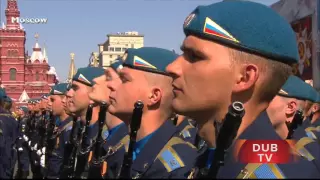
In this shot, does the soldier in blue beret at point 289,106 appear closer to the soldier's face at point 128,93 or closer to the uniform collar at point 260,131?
the soldier's face at point 128,93

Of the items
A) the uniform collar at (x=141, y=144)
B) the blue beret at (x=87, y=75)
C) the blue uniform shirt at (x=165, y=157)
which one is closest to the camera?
the blue uniform shirt at (x=165, y=157)

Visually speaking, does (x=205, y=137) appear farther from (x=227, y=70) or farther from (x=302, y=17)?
(x=302, y=17)

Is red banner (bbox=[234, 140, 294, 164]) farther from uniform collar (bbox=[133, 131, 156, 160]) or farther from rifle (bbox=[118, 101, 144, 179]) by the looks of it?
uniform collar (bbox=[133, 131, 156, 160])

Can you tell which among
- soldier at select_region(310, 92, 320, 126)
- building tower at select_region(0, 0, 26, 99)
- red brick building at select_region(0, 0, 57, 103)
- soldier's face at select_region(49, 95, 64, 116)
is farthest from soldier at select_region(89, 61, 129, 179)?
building tower at select_region(0, 0, 26, 99)

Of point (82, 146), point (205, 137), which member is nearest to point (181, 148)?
point (205, 137)

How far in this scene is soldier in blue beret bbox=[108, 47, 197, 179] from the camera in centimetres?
301

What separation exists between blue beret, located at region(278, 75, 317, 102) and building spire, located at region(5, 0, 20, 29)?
71.0m

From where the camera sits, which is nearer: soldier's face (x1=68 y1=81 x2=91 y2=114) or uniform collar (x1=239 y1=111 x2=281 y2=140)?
uniform collar (x1=239 y1=111 x2=281 y2=140)

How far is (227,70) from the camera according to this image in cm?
203

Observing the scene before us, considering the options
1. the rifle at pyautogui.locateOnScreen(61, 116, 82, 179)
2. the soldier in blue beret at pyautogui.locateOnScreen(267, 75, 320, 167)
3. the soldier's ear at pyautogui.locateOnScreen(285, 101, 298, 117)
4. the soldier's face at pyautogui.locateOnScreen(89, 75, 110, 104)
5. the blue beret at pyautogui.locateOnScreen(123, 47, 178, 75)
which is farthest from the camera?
the soldier's face at pyautogui.locateOnScreen(89, 75, 110, 104)

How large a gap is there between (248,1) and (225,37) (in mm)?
239

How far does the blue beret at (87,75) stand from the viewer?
7.43 m

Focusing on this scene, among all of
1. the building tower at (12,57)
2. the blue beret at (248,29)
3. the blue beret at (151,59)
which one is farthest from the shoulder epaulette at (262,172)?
the building tower at (12,57)

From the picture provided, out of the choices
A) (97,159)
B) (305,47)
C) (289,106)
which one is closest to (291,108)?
(289,106)
